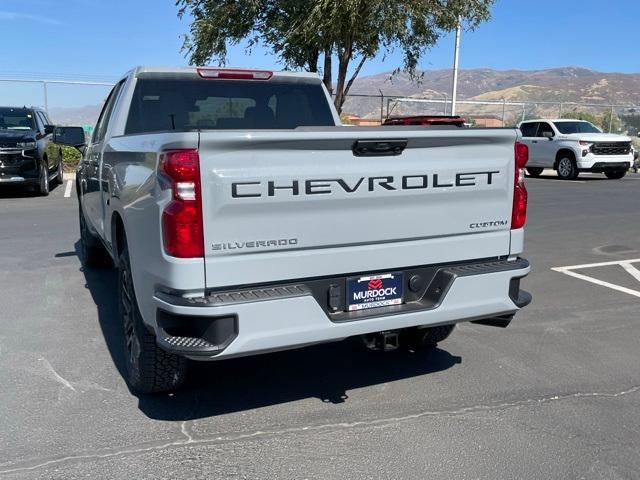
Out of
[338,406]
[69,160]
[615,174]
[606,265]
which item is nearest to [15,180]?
[69,160]

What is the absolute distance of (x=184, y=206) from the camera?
308 centimetres

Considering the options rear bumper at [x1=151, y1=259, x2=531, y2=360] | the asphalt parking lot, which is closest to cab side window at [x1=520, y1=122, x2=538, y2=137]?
the asphalt parking lot

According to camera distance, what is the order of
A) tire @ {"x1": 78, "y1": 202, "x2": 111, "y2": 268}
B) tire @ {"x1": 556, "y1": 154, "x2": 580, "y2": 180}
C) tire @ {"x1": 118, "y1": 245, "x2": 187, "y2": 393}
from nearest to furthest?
tire @ {"x1": 118, "y1": 245, "x2": 187, "y2": 393}, tire @ {"x1": 78, "y1": 202, "x2": 111, "y2": 268}, tire @ {"x1": 556, "y1": 154, "x2": 580, "y2": 180}

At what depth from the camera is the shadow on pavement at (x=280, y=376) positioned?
3859mm

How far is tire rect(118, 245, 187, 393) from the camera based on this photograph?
367cm

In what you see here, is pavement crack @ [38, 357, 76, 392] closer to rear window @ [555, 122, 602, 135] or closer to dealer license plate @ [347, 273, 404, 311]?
dealer license plate @ [347, 273, 404, 311]

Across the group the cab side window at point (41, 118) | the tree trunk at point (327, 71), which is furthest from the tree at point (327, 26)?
the cab side window at point (41, 118)

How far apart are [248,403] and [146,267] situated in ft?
3.56

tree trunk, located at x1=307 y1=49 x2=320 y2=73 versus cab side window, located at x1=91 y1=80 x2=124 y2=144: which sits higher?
tree trunk, located at x1=307 y1=49 x2=320 y2=73

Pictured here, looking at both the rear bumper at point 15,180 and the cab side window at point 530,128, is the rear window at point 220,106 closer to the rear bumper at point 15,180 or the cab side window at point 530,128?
the rear bumper at point 15,180

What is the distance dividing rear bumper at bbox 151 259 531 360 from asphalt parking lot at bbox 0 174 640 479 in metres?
0.56

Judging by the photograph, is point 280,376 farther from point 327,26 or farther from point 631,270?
point 327,26

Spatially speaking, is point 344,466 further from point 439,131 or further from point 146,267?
point 439,131

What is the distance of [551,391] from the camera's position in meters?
4.06
